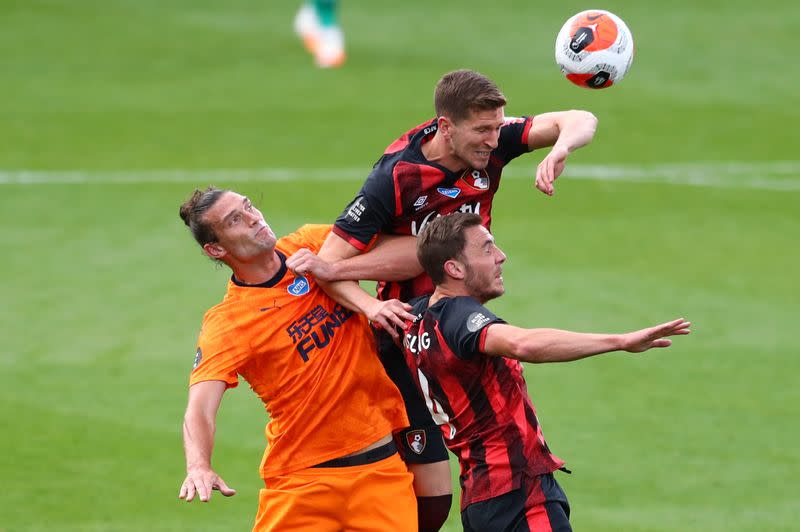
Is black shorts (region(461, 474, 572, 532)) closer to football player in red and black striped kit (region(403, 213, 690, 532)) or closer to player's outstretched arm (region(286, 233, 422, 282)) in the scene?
football player in red and black striped kit (region(403, 213, 690, 532))

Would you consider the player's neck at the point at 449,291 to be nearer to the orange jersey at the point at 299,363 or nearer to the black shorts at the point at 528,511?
the orange jersey at the point at 299,363

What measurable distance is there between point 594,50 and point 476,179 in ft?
3.20

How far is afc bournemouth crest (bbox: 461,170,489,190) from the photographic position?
290 inches

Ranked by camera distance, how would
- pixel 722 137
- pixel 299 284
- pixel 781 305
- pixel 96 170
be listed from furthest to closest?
pixel 722 137 < pixel 96 170 < pixel 781 305 < pixel 299 284

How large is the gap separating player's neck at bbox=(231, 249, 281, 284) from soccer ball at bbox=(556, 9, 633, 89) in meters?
1.97

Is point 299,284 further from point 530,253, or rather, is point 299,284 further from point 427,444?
point 530,253

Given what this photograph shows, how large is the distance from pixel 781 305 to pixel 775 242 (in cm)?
238

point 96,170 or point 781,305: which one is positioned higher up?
point 96,170

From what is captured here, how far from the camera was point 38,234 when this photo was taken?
54.1 feet

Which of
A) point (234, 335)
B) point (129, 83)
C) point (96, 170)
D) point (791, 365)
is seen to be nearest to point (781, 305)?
point (791, 365)

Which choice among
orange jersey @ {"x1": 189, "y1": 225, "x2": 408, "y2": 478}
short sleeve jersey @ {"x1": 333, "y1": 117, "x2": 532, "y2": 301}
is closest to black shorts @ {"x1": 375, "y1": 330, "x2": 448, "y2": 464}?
orange jersey @ {"x1": 189, "y1": 225, "x2": 408, "y2": 478}

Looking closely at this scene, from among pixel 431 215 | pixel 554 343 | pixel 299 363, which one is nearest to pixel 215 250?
pixel 299 363

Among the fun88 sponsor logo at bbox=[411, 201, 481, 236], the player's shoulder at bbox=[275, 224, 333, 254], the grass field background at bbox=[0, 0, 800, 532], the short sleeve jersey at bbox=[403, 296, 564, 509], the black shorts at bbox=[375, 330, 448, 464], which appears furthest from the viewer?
the grass field background at bbox=[0, 0, 800, 532]

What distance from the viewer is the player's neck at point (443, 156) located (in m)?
7.25
